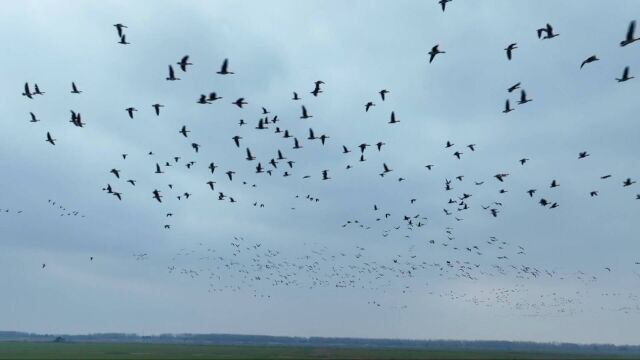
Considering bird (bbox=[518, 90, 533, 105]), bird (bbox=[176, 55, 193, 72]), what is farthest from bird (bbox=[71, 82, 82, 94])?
bird (bbox=[518, 90, 533, 105])

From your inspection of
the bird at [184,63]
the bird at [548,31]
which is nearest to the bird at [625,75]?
the bird at [548,31]

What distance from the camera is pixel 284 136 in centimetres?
5800

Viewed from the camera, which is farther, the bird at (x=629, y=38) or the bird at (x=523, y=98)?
the bird at (x=523, y=98)

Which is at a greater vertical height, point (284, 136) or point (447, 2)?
point (447, 2)

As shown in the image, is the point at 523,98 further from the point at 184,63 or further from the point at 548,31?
the point at 184,63

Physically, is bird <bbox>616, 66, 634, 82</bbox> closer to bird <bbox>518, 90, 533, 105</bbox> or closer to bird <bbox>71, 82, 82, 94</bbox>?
bird <bbox>518, 90, 533, 105</bbox>

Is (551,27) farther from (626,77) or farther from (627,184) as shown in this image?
(627,184)

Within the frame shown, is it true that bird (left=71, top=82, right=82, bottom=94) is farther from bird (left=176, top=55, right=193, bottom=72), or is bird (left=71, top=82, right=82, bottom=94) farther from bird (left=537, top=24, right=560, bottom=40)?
bird (left=537, top=24, right=560, bottom=40)

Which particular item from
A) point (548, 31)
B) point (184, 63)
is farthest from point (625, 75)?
point (184, 63)

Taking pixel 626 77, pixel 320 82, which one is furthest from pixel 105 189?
pixel 626 77

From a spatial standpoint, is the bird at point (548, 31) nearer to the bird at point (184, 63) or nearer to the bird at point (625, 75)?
the bird at point (625, 75)

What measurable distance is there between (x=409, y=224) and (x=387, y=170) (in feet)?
32.7

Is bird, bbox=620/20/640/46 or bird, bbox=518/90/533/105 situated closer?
bird, bbox=620/20/640/46

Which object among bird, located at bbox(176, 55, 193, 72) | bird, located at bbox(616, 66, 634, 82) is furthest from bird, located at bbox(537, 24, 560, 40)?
bird, located at bbox(176, 55, 193, 72)
